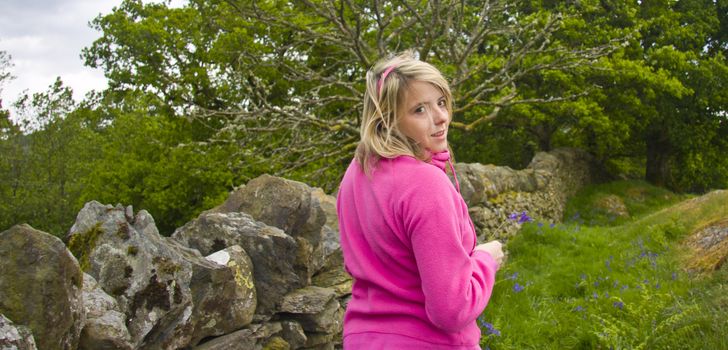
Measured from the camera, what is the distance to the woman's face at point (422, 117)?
2041mm

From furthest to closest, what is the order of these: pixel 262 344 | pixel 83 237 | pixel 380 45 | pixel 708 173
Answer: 1. pixel 708 173
2. pixel 380 45
3. pixel 262 344
4. pixel 83 237

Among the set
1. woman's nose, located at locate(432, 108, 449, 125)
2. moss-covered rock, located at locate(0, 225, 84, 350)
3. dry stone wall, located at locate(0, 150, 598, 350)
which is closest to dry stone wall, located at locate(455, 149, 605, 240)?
dry stone wall, located at locate(0, 150, 598, 350)

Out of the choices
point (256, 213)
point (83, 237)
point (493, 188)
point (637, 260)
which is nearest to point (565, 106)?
point (493, 188)

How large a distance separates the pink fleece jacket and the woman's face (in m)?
0.06

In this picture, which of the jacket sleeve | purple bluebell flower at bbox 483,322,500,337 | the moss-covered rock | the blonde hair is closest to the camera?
the jacket sleeve

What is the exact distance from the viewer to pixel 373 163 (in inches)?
77.5

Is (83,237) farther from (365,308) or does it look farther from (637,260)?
(637,260)

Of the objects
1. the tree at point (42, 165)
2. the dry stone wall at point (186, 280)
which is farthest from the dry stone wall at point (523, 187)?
the tree at point (42, 165)

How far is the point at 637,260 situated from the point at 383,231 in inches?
287

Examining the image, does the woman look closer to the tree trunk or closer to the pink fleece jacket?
the pink fleece jacket

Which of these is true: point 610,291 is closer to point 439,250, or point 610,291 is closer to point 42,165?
point 439,250

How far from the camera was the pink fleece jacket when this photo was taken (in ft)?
5.94

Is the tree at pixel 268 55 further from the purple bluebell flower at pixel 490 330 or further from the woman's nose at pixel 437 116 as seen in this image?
the woman's nose at pixel 437 116

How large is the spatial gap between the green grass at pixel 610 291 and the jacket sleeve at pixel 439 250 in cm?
363
